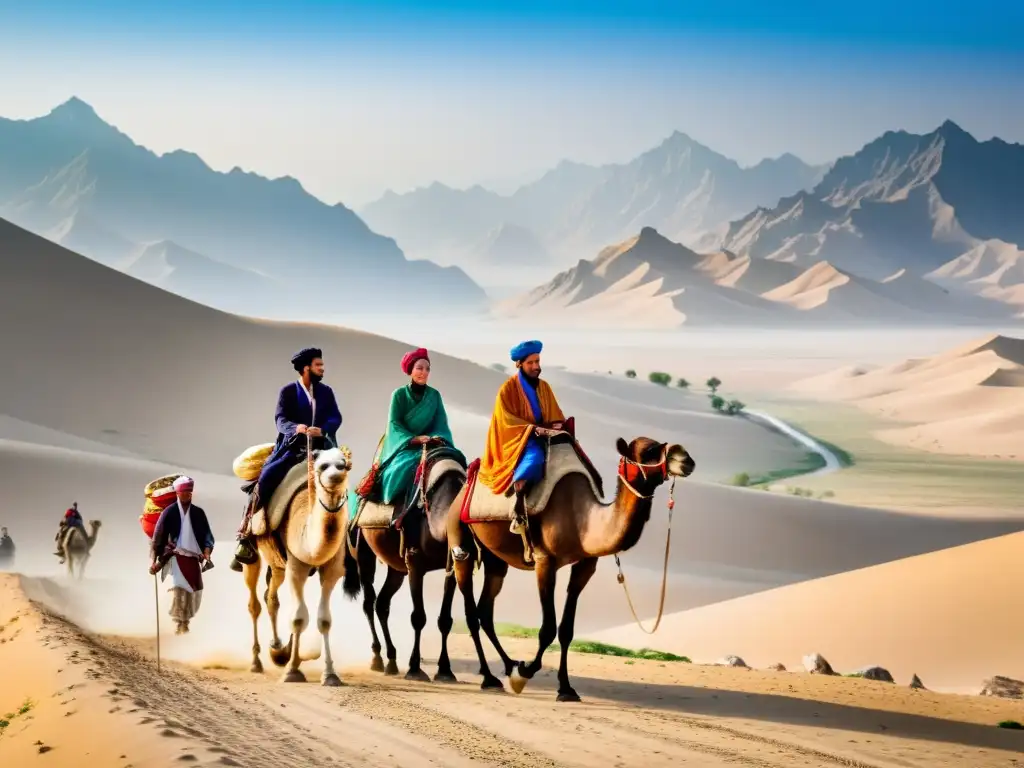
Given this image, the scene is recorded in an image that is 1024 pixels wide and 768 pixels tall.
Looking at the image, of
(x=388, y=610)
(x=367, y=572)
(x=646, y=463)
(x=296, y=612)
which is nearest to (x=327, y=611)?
(x=296, y=612)

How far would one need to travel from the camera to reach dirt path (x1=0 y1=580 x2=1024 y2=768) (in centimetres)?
906

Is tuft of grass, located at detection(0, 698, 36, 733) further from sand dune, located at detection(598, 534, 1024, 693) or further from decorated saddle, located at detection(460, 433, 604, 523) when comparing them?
sand dune, located at detection(598, 534, 1024, 693)

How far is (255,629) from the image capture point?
14219 millimetres

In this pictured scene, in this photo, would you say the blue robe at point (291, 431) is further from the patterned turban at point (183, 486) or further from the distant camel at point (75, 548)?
the distant camel at point (75, 548)

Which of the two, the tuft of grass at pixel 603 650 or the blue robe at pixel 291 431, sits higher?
the blue robe at pixel 291 431

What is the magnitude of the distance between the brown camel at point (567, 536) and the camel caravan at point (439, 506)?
1 cm

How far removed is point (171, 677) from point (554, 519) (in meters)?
3.55

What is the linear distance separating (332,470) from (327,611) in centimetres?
162

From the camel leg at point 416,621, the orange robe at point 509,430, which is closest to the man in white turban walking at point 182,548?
the camel leg at point 416,621

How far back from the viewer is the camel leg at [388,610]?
14.1 metres

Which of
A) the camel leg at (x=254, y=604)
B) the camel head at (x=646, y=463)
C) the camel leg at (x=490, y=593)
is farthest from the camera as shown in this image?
the camel leg at (x=254, y=604)

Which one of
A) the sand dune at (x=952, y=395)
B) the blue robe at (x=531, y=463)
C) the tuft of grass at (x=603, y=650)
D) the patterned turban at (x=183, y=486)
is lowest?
the tuft of grass at (x=603, y=650)

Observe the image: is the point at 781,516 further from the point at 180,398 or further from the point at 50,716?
the point at 50,716

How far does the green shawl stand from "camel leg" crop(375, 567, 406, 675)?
1134 millimetres
